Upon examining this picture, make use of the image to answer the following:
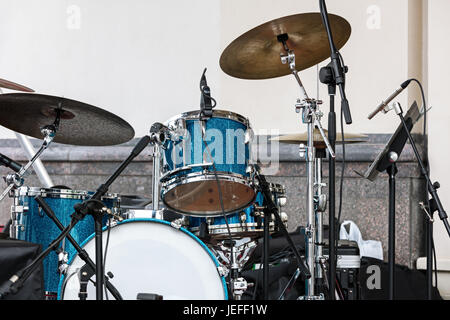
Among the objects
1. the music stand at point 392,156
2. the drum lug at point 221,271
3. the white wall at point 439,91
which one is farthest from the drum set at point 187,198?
the white wall at point 439,91

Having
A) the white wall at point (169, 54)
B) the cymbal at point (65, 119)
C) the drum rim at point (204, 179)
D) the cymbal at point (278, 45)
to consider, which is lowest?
the drum rim at point (204, 179)

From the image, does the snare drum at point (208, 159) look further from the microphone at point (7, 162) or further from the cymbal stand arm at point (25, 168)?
the microphone at point (7, 162)

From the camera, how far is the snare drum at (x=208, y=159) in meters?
2.84

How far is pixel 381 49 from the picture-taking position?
4.72m

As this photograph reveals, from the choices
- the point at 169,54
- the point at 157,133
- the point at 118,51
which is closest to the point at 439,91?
the point at 169,54

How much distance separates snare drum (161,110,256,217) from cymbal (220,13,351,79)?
44 centimetres

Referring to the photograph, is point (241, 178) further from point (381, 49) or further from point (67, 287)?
point (381, 49)

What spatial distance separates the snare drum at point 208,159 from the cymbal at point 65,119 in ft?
1.12

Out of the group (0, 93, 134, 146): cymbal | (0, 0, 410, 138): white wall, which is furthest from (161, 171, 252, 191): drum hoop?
(0, 0, 410, 138): white wall

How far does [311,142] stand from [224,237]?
2.26ft

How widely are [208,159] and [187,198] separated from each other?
0.30 m

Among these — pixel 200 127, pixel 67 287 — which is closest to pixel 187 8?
pixel 200 127

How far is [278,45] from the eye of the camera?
Answer: 3.13 m

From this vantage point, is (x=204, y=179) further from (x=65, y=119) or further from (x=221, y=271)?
(x=65, y=119)
